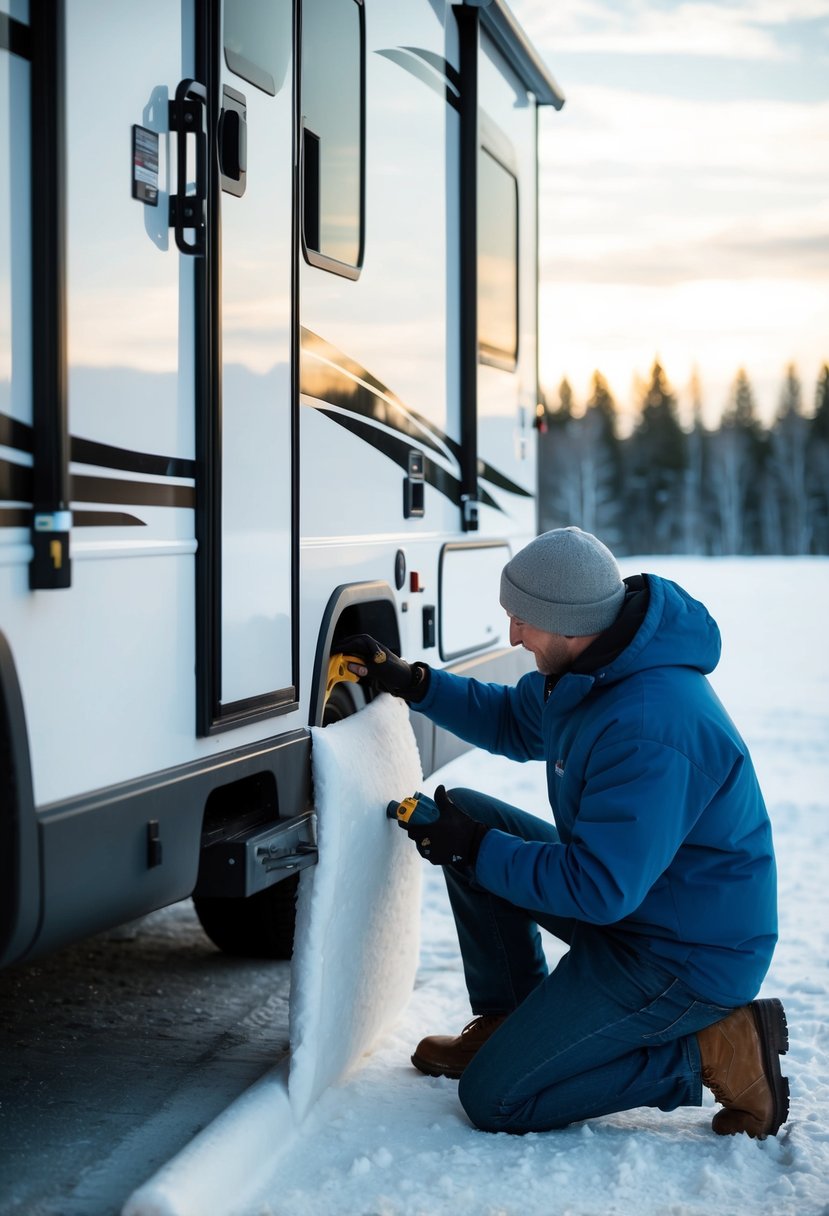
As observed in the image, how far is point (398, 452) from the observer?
4832 mm

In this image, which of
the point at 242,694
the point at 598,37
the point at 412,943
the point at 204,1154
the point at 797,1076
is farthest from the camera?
the point at 598,37

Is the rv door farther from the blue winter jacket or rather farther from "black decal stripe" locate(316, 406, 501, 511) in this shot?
the blue winter jacket

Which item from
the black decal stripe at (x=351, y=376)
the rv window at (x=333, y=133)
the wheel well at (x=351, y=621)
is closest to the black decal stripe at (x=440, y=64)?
the rv window at (x=333, y=133)

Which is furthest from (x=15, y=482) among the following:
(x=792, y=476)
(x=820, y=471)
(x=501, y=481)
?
(x=820, y=471)

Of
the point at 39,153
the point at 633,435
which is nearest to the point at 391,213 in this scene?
the point at 39,153

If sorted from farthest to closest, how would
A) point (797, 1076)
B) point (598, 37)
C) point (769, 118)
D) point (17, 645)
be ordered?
1. point (769, 118)
2. point (598, 37)
3. point (797, 1076)
4. point (17, 645)

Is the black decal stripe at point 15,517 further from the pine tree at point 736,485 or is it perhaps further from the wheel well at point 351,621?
the pine tree at point 736,485

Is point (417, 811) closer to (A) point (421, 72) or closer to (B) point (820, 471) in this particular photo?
(A) point (421, 72)

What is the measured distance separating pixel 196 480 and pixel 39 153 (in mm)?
820

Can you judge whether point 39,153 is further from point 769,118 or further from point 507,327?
point 769,118

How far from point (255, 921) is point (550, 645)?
68.2 inches

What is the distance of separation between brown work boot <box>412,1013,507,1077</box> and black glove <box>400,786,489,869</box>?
524 millimetres

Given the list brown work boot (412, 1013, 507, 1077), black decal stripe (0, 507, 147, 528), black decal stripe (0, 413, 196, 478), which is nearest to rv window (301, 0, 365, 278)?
black decal stripe (0, 413, 196, 478)

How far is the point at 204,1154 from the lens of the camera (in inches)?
123
